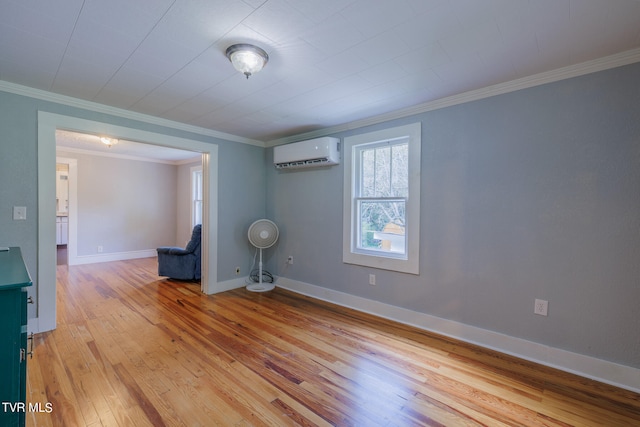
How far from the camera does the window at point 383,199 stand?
9.53ft

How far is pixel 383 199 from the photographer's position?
A: 3.19 meters

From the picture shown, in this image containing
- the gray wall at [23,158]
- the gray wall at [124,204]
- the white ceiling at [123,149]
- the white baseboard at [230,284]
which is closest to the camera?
the gray wall at [23,158]

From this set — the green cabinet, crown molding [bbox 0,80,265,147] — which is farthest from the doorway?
the green cabinet

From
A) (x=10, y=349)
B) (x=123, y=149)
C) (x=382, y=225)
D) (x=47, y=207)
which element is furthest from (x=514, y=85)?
(x=123, y=149)

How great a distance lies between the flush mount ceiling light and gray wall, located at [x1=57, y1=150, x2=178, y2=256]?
5625 mm

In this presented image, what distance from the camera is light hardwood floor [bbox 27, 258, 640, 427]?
5.39 ft

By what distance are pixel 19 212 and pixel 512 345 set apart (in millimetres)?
4441

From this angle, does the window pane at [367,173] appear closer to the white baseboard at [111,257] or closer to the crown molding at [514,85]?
the crown molding at [514,85]

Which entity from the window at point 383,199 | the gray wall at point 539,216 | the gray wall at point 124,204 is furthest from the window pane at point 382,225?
the gray wall at point 124,204

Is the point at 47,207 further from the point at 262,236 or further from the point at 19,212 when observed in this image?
the point at 262,236

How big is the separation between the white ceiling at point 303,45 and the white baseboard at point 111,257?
14.3 feet

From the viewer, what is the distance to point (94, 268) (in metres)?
5.32

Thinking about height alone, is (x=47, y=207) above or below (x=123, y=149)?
below

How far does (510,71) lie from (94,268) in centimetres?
685
